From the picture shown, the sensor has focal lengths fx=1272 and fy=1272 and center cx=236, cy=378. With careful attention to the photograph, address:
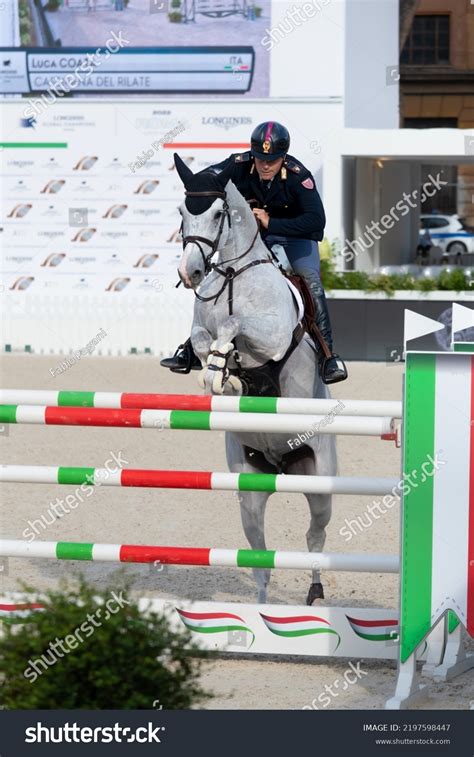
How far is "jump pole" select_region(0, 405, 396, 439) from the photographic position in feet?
15.5

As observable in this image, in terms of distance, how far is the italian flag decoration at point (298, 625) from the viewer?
5.00 meters

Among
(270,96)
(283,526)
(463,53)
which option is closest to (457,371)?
(283,526)

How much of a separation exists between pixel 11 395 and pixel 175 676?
6.99 ft

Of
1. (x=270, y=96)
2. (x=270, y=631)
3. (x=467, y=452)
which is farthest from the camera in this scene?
(x=270, y=96)

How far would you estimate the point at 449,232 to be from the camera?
27.4 metres

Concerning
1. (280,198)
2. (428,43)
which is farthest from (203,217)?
(428,43)

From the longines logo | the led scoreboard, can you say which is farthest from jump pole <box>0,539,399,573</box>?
the led scoreboard

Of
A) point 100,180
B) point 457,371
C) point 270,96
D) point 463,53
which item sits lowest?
point 457,371

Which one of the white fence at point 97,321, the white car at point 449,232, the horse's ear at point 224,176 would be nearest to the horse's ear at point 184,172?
the horse's ear at point 224,176

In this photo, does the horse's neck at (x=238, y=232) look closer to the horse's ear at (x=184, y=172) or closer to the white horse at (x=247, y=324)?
the white horse at (x=247, y=324)

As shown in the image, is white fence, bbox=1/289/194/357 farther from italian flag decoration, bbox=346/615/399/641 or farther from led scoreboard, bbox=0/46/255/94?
italian flag decoration, bbox=346/615/399/641

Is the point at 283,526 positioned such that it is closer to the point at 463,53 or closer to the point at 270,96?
the point at 270,96
